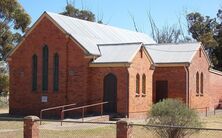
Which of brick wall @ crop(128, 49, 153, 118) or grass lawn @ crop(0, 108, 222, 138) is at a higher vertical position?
brick wall @ crop(128, 49, 153, 118)

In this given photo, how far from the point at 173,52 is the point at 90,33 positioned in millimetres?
7731

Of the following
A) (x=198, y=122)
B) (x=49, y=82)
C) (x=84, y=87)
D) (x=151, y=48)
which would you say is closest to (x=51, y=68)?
(x=49, y=82)

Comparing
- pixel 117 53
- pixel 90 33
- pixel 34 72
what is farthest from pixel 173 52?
pixel 34 72

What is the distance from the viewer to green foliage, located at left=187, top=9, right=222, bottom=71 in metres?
66.3

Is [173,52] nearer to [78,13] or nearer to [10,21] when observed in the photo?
[10,21]

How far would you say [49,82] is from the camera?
35.7 m

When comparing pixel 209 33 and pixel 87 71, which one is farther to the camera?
pixel 209 33

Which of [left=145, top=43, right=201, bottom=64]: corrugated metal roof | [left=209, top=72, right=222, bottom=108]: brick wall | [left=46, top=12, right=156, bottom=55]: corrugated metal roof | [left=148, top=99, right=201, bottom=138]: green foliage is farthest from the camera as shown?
[left=209, top=72, right=222, bottom=108]: brick wall

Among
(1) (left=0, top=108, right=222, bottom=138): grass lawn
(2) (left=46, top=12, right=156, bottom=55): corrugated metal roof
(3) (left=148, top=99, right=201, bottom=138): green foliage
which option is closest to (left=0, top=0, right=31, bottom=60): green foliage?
(2) (left=46, top=12, right=156, bottom=55): corrugated metal roof

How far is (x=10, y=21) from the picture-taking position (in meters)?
51.0

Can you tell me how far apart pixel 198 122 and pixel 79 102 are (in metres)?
16.5

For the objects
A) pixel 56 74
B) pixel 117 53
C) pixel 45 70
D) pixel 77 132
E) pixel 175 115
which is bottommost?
pixel 77 132

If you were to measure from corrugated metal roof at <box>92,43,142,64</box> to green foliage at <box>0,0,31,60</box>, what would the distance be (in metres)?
16.5

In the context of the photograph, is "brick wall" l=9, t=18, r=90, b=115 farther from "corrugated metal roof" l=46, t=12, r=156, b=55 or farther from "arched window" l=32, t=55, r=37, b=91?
"corrugated metal roof" l=46, t=12, r=156, b=55
